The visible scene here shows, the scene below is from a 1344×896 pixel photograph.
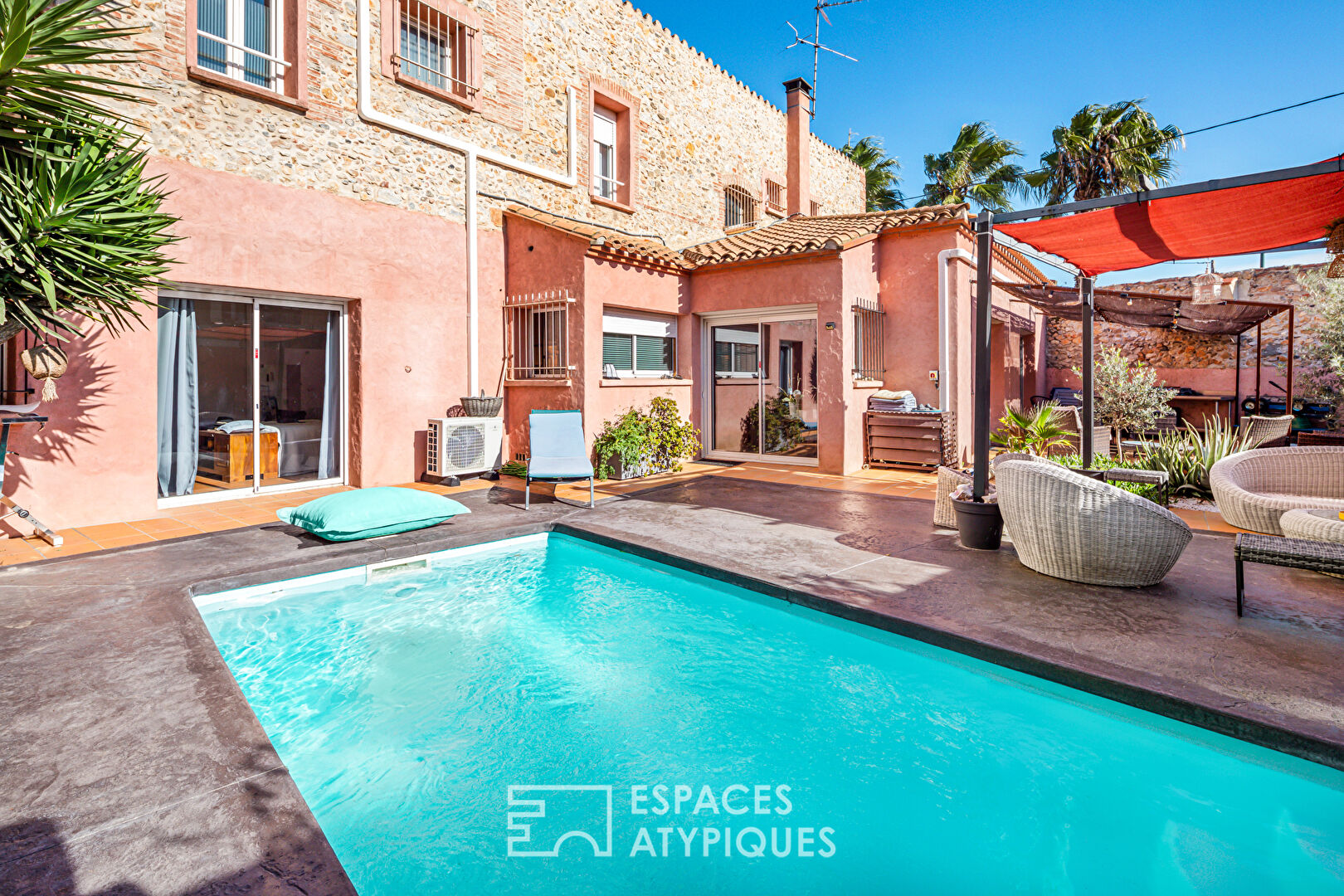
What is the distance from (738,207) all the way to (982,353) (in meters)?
10.6

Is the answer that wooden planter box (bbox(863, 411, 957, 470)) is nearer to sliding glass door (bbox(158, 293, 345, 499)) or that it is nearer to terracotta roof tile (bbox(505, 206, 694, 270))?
terracotta roof tile (bbox(505, 206, 694, 270))

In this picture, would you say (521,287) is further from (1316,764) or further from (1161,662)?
(1316,764)

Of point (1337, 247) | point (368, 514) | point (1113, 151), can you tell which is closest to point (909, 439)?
point (1337, 247)

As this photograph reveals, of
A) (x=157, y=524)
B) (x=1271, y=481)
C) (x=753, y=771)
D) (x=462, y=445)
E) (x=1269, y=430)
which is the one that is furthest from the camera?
(x=462, y=445)

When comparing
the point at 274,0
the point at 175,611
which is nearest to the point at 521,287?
the point at 274,0

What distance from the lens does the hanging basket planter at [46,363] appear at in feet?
16.5

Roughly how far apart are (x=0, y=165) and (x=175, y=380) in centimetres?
267

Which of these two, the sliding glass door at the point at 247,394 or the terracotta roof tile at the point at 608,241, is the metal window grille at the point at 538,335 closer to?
the terracotta roof tile at the point at 608,241

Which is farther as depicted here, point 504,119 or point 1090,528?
point 504,119

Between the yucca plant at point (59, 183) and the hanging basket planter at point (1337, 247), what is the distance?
9.65m

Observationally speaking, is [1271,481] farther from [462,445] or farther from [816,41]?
[816,41]

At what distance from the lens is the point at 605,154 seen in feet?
38.7

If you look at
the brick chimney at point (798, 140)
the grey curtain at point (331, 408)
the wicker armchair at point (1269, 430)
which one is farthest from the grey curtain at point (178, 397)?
the brick chimney at point (798, 140)

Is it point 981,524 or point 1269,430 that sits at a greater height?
point 1269,430
